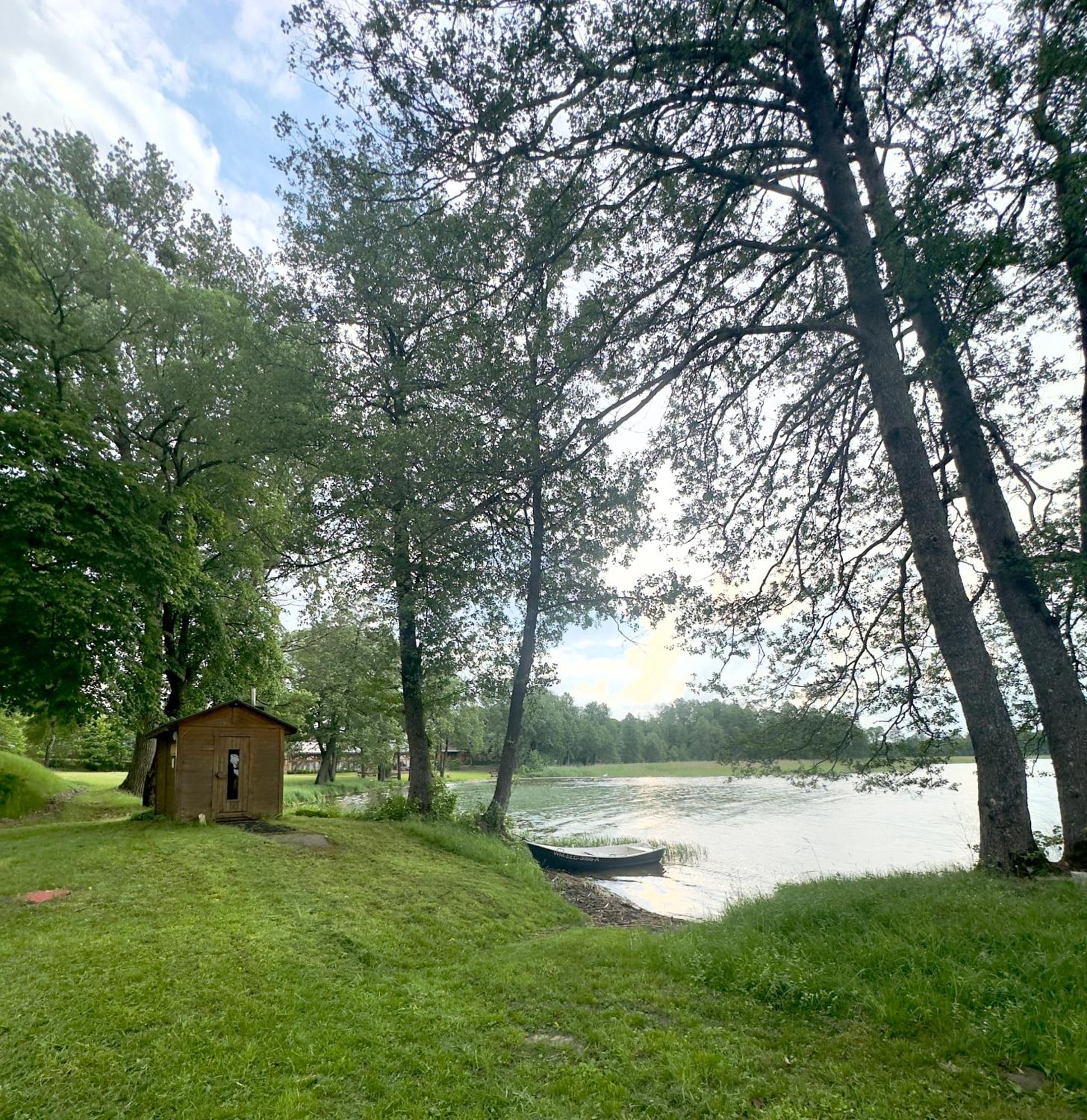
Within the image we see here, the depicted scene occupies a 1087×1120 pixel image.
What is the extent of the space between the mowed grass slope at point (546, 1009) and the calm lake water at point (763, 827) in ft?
8.30

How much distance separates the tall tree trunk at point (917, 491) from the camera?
606 centimetres

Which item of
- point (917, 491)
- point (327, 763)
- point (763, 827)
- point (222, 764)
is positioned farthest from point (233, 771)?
point (327, 763)

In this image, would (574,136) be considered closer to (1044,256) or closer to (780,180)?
(780,180)

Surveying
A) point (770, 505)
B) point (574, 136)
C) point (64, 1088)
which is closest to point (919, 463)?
point (770, 505)

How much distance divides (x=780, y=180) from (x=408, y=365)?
801cm

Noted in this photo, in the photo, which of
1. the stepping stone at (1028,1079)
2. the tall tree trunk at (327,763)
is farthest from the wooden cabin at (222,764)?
the tall tree trunk at (327,763)

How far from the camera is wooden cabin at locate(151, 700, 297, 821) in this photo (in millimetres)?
12414

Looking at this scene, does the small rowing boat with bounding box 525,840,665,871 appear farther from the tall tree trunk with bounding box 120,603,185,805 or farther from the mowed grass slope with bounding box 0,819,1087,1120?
the tall tree trunk with bounding box 120,603,185,805

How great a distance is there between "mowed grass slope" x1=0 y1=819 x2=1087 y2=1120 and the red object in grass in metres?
0.18

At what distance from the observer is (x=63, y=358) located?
12.3 meters

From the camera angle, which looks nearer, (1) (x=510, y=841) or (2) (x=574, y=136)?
(2) (x=574, y=136)

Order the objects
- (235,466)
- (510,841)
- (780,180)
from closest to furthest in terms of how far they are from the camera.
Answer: (780,180) < (510,841) < (235,466)

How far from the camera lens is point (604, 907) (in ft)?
34.7

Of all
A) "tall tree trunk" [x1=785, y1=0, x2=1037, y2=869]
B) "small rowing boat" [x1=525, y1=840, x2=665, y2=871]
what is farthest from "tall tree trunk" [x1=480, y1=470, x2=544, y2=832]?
"tall tree trunk" [x1=785, y1=0, x2=1037, y2=869]
